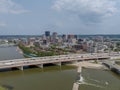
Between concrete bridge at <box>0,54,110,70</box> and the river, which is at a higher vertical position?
concrete bridge at <box>0,54,110,70</box>

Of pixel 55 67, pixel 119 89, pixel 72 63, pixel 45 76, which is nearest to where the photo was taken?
pixel 119 89

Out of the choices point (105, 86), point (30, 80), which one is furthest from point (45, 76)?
point (105, 86)

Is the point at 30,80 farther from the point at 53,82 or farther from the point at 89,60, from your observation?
the point at 89,60

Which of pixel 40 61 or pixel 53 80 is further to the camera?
pixel 40 61

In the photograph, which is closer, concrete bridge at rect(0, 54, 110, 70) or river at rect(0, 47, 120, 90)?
river at rect(0, 47, 120, 90)

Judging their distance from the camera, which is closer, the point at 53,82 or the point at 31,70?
the point at 53,82

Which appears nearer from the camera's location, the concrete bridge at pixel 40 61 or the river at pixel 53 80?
the river at pixel 53 80

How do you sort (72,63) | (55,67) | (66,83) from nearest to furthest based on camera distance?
(66,83) < (55,67) < (72,63)

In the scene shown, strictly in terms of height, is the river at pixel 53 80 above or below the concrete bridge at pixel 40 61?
below
